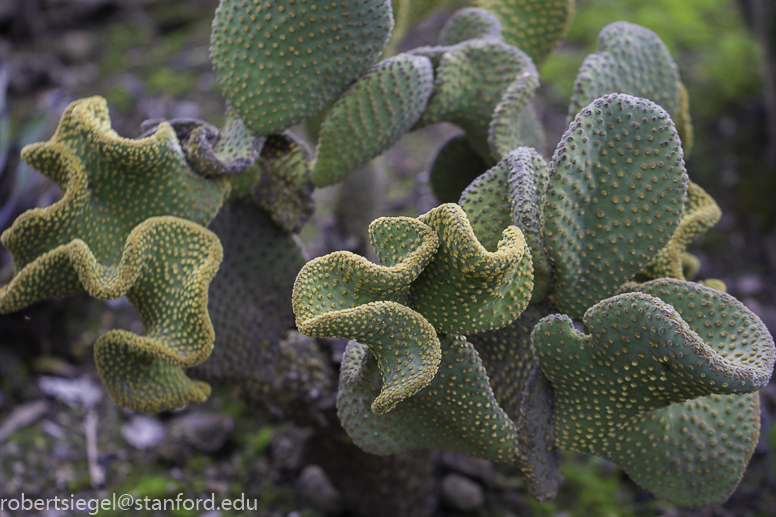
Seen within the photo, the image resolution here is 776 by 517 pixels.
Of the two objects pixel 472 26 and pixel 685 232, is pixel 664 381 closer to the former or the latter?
pixel 685 232

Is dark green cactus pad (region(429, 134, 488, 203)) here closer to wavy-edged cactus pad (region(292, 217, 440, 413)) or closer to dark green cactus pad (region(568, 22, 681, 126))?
dark green cactus pad (region(568, 22, 681, 126))

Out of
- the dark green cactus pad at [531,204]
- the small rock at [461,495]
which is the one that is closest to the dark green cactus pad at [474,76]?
the dark green cactus pad at [531,204]

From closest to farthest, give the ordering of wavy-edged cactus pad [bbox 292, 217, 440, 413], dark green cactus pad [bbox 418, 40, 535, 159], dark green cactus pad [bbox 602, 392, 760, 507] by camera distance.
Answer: wavy-edged cactus pad [bbox 292, 217, 440, 413] < dark green cactus pad [bbox 602, 392, 760, 507] < dark green cactus pad [bbox 418, 40, 535, 159]

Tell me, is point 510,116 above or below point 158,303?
above

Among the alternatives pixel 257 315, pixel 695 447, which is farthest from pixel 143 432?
pixel 695 447

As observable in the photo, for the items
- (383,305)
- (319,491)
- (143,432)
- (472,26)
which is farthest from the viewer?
(143,432)

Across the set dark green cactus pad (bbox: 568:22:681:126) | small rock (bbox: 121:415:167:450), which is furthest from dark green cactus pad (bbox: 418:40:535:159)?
small rock (bbox: 121:415:167:450)

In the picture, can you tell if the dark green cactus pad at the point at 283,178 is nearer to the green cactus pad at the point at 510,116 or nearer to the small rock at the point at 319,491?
the green cactus pad at the point at 510,116
